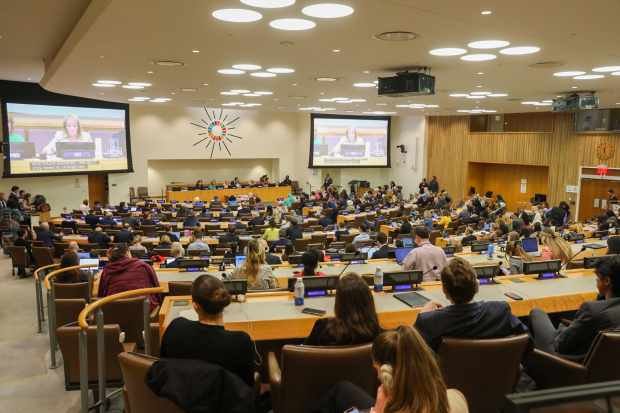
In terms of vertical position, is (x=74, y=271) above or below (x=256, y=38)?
below

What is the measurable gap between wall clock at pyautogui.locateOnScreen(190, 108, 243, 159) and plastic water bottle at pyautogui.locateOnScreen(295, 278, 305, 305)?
67.6 feet

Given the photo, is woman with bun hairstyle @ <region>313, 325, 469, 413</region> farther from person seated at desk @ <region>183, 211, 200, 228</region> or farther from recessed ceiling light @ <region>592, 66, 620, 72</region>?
person seated at desk @ <region>183, 211, 200, 228</region>

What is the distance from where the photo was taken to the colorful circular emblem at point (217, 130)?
2338 centimetres

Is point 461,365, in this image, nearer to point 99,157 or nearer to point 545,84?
point 545,84

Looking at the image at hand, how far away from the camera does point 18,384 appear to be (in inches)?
186

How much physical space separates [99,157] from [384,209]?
11.3 metres

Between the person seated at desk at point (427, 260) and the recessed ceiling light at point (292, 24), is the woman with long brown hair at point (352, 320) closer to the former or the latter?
the person seated at desk at point (427, 260)

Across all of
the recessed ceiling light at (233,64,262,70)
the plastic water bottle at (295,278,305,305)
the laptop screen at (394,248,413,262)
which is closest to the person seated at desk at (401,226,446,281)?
the laptop screen at (394,248,413,262)

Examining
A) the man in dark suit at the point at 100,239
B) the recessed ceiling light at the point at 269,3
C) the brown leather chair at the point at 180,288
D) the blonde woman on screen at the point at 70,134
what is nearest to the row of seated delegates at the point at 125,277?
the brown leather chair at the point at 180,288

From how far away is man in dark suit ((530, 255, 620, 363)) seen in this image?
2.77 meters

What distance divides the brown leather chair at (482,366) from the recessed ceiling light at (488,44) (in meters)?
4.07

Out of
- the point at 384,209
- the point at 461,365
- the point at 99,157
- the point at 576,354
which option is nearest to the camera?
the point at 461,365

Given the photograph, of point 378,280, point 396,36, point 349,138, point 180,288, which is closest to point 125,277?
point 180,288

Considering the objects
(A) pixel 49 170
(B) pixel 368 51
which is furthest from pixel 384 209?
(A) pixel 49 170
